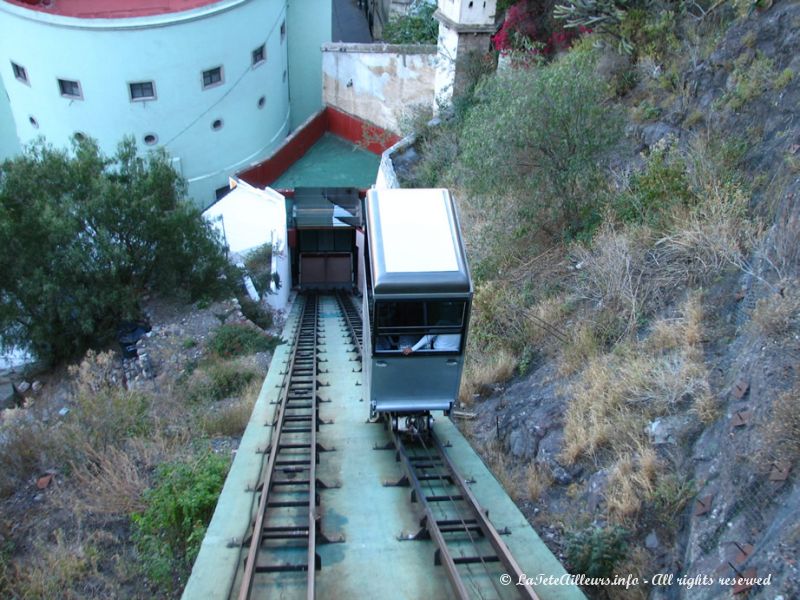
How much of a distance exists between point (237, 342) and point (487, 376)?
6.79 meters

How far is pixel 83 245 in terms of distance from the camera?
1487 cm

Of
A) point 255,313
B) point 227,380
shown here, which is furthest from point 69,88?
point 227,380

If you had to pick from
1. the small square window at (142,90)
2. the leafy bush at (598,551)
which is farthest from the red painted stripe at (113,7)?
the leafy bush at (598,551)

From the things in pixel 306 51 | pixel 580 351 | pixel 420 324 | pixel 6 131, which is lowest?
pixel 6 131

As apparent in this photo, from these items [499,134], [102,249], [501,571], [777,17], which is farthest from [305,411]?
[777,17]

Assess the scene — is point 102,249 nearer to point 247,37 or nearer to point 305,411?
point 305,411

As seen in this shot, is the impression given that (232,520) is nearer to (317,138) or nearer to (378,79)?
(378,79)

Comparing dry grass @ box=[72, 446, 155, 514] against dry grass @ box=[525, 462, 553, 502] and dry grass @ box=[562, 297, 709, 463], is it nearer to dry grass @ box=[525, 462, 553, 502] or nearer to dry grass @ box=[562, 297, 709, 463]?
dry grass @ box=[525, 462, 553, 502]

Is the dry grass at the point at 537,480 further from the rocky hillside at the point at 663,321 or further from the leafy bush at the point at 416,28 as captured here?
the leafy bush at the point at 416,28

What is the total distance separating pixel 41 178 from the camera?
1505 cm

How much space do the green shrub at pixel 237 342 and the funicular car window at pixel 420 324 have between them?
709 cm

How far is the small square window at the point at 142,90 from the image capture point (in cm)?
2373

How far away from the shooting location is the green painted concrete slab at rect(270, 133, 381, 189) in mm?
27672

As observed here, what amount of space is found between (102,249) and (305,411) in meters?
8.01
